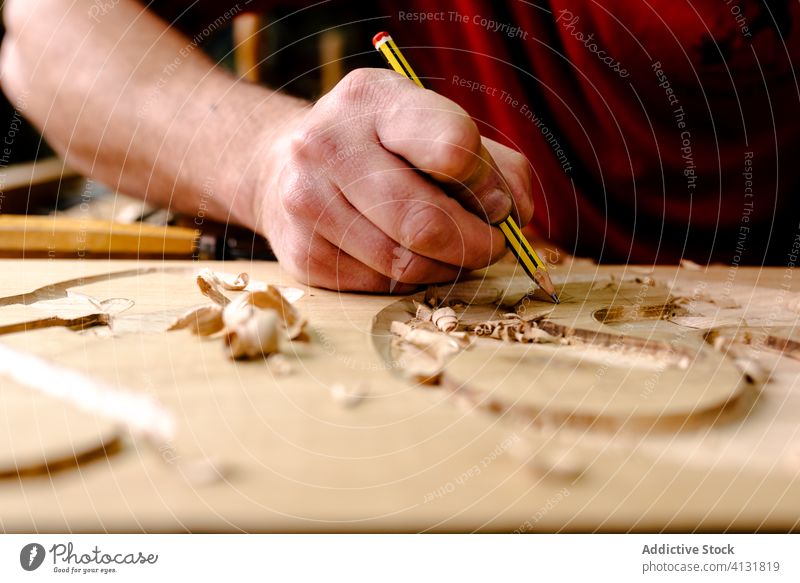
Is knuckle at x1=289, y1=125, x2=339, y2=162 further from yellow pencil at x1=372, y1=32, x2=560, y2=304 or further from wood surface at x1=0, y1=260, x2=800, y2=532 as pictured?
wood surface at x1=0, y1=260, x2=800, y2=532

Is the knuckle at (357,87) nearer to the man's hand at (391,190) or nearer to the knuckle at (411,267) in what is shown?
the man's hand at (391,190)

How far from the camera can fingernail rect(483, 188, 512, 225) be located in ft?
1.80

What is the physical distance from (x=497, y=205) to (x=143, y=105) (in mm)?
536

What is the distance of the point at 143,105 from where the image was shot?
87 centimetres

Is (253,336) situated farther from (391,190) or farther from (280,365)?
(391,190)

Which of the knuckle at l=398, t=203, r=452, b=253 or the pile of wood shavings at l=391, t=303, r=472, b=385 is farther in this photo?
the knuckle at l=398, t=203, r=452, b=253

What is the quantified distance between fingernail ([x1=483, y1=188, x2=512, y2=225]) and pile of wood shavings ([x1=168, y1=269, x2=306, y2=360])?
19 cm

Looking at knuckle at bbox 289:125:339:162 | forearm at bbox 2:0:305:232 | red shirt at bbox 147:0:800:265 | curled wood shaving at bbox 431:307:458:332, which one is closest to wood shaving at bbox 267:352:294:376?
curled wood shaving at bbox 431:307:458:332

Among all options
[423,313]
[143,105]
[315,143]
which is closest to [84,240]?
[143,105]

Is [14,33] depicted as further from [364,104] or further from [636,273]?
[636,273]

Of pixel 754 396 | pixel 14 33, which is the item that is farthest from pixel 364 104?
pixel 14 33

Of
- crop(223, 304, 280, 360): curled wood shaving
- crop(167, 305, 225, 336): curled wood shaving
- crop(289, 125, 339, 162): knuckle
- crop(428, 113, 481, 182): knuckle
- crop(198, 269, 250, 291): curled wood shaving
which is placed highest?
crop(289, 125, 339, 162): knuckle

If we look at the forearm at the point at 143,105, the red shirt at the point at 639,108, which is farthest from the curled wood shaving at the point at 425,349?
the red shirt at the point at 639,108

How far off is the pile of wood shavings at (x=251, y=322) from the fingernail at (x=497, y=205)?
0.19 metres
